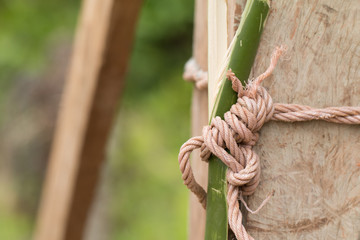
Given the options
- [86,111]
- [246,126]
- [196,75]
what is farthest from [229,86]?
[86,111]

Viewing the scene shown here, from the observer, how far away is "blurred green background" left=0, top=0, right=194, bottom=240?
3438 millimetres

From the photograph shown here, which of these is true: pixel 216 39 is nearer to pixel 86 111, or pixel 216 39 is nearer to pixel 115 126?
pixel 86 111

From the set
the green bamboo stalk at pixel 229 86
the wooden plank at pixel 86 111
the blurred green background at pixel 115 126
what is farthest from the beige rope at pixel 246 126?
the blurred green background at pixel 115 126

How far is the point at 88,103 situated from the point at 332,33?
907 mm

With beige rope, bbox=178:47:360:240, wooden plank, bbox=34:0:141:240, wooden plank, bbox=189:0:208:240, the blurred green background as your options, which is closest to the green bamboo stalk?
beige rope, bbox=178:47:360:240

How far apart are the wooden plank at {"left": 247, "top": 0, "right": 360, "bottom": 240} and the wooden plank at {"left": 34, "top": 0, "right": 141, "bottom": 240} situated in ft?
2.35

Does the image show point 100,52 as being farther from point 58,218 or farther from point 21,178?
point 21,178

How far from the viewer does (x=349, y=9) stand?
22.5 inches

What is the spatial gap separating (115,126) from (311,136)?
10.3 feet

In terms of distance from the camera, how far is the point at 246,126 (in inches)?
22.5

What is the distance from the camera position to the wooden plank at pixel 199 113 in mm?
837

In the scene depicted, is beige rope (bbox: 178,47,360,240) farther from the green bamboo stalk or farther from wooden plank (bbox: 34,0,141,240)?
wooden plank (bbox: 34,0,141,240)

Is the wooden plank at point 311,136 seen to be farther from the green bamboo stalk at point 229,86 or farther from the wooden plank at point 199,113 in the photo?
the wooden plank at point 199,113

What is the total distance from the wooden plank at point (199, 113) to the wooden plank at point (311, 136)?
0.22 metres
